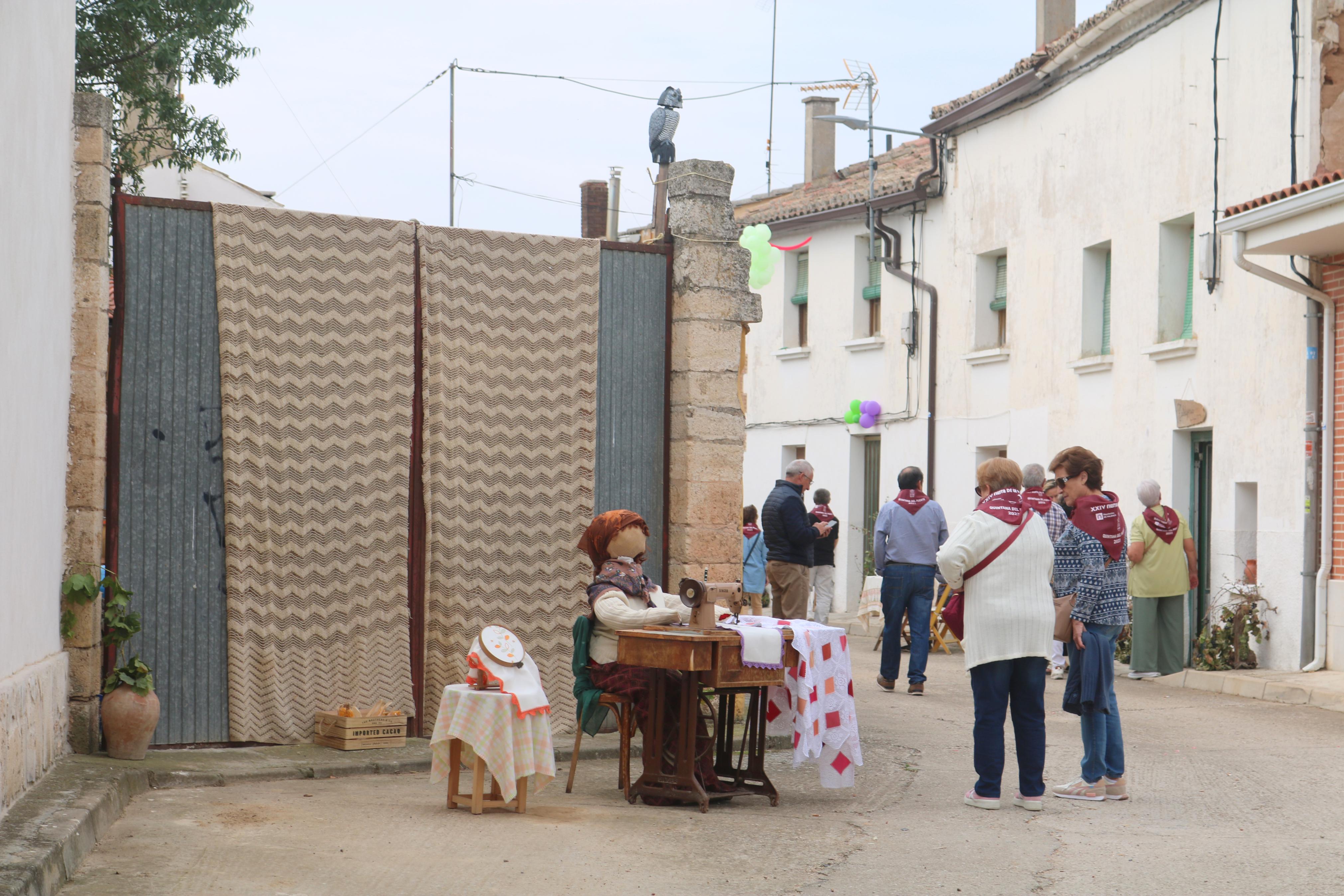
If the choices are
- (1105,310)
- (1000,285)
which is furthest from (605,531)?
(1000,285)

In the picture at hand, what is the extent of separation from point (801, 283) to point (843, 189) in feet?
5.51

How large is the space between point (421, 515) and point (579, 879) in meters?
3.78

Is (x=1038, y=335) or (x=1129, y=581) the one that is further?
(x=1038, y=335)

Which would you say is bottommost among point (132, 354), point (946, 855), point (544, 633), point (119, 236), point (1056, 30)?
point (946, 855)

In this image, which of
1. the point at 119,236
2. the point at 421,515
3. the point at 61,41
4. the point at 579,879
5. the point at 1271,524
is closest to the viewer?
the point at 579,879

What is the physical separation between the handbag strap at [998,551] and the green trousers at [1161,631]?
7218mm

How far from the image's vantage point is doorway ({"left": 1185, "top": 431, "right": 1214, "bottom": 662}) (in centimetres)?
1574

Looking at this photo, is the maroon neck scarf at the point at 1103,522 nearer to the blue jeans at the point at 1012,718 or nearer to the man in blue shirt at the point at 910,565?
the blue jeans at the point at 1012,718

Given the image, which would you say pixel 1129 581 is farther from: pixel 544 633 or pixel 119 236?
pixel 119 236

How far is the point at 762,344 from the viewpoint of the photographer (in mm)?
26391

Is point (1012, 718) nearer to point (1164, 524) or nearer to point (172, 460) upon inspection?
point (172, 460)

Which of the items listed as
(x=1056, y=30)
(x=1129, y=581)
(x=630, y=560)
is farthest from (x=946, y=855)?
(x=1056, y=30)

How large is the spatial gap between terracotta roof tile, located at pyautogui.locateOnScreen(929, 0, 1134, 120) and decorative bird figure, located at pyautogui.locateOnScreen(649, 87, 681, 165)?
8.05 metres

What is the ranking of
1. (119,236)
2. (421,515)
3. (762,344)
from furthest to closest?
1. (762,344)
2. (421,515)
3. (119,236)
